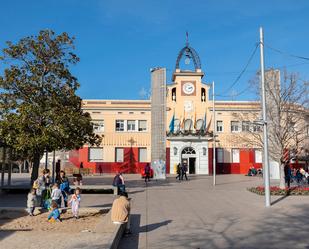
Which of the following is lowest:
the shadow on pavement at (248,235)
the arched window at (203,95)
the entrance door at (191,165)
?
the shadow on pavement at (248,235)

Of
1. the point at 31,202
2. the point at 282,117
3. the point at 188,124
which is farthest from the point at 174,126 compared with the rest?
the point at 31,202

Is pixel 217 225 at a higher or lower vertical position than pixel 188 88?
lower

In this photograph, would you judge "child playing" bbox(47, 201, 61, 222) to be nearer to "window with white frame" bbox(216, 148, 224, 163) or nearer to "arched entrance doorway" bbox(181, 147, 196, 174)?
"arched entrance doorway" bbox(181, 147, 196, 174)

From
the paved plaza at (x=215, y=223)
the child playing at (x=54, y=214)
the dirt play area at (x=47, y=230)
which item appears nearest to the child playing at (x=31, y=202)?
the dirt play area at (x=47, y=230)

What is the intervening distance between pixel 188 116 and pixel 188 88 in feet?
12.3

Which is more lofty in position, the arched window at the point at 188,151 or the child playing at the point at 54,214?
the arched window at the point at 188,151

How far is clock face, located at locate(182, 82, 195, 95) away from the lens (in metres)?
49.3

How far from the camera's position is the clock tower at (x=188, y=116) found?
47.7 meters

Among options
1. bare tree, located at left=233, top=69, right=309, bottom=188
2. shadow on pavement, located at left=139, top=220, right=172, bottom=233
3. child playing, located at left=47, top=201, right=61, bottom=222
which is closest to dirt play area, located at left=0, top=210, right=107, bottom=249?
child playing, located at left=47, top=201, right=61, bottom=222

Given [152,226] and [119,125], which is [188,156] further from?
Result: [152,226]

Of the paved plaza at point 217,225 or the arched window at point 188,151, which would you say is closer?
the paved plaza at point 217,225

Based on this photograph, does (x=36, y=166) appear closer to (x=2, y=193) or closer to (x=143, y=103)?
(x=2, y=193)

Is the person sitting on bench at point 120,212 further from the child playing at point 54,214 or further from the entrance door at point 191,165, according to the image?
the entrance door at point 191,165

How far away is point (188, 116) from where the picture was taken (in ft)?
161
